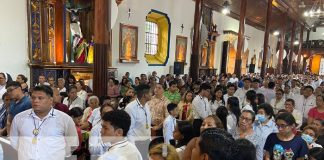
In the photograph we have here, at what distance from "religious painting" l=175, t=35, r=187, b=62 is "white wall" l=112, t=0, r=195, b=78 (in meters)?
0.25

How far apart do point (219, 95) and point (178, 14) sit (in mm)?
8075

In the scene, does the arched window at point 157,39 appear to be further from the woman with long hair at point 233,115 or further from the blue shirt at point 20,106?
the blue shirt at point 20,106

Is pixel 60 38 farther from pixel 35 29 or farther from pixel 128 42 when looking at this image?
pixel 128 42

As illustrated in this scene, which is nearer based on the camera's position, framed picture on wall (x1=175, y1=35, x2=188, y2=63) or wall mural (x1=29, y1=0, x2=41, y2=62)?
wall mural (x1=29, y1=0, x2=41, y2=62)

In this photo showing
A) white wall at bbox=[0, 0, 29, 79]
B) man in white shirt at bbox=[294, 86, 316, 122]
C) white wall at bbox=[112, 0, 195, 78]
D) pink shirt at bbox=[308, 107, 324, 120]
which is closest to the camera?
pink shirt at bbox=[308, 107, 324, 120]

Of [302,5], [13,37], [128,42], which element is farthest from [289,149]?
[302,5]

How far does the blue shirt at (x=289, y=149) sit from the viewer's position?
9.09ft

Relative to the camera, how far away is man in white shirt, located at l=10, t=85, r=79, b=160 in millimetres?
2621

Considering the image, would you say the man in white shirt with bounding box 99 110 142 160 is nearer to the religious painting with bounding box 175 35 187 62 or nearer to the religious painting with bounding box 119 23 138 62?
the religious painting with bounding box 119 23 138 62

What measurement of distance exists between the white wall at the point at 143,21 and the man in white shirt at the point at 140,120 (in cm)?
629

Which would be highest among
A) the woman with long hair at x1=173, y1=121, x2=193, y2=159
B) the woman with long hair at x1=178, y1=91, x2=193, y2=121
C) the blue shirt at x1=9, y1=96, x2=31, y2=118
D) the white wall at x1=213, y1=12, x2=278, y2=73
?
the white wall at x1=213, y1=12, x2=278, y2=73

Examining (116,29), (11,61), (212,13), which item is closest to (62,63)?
(11,61)

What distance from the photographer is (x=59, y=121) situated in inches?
108

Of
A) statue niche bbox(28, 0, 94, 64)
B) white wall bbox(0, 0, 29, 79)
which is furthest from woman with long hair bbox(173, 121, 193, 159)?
statue niche bbox(28, 0, 94, 64)
